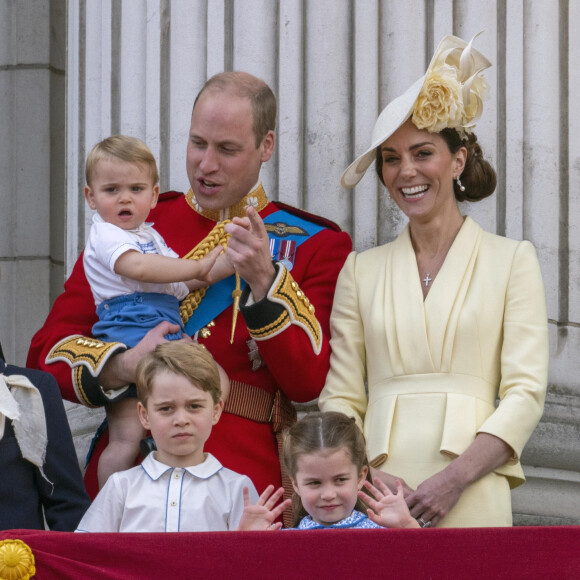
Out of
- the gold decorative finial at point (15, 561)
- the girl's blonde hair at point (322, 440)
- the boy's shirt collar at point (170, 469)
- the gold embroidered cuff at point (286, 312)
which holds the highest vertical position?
the gold embroidered cuff at point (286, 312)

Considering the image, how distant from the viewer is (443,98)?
190 inches

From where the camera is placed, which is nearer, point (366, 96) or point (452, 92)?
point (452, 92)

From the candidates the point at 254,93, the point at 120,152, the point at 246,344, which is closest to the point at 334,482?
the point at 246,344

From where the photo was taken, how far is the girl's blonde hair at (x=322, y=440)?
4.19m

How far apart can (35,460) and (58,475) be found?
0.10 meters

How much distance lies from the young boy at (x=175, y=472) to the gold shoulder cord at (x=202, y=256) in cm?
52

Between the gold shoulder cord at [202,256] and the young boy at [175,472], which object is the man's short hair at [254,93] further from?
the young boy at [175,472]

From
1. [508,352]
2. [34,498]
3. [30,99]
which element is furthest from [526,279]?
[30,99]

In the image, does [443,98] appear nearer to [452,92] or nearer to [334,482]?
[452,92]

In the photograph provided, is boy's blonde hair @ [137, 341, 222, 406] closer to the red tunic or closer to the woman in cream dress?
the red tunic

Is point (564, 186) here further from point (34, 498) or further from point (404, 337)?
point (34, 498)

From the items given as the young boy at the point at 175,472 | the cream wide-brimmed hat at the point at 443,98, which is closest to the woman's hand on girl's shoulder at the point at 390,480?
the young boy at the point at 175,472

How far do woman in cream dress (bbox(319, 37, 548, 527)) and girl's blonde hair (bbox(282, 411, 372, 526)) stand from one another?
0.27 metres

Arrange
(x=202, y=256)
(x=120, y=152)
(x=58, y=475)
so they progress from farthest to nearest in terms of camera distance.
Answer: (x=202, y=256) → (x=120, y=152) → (x=58, y=475)
